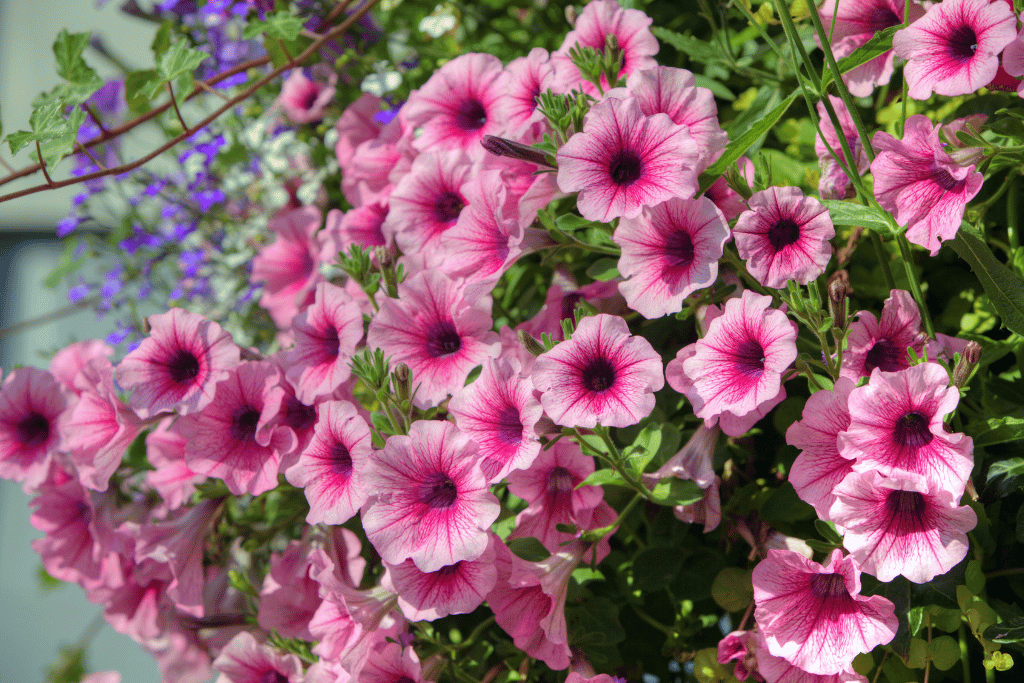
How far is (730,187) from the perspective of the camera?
26.5 inches

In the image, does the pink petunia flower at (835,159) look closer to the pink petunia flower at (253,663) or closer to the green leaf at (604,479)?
the green leaf at (604,479)

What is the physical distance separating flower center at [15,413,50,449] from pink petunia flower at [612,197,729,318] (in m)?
0.82

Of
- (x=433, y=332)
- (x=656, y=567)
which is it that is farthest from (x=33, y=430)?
(x=656, y=567)

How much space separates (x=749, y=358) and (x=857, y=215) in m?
0.16

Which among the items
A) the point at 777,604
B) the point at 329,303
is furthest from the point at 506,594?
the point at 329,303

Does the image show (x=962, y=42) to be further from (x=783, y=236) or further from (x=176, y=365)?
(x=176, y=365)

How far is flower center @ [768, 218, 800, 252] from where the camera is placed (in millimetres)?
627

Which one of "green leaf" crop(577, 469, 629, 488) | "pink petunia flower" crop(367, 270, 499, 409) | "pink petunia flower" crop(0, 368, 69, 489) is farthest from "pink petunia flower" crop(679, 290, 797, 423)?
"pink petunia flower" crop(0, 368, 69, 489)

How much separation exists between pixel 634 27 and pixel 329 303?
0.45 metres

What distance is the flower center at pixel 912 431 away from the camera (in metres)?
0.59

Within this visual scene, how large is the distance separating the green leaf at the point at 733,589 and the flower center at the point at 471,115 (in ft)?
1.88

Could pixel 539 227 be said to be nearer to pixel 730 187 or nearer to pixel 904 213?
pixel 730 187

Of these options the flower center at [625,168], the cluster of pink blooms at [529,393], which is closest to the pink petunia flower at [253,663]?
the cluster of pink blooms at [529,393]

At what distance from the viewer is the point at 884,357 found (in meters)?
0.67
